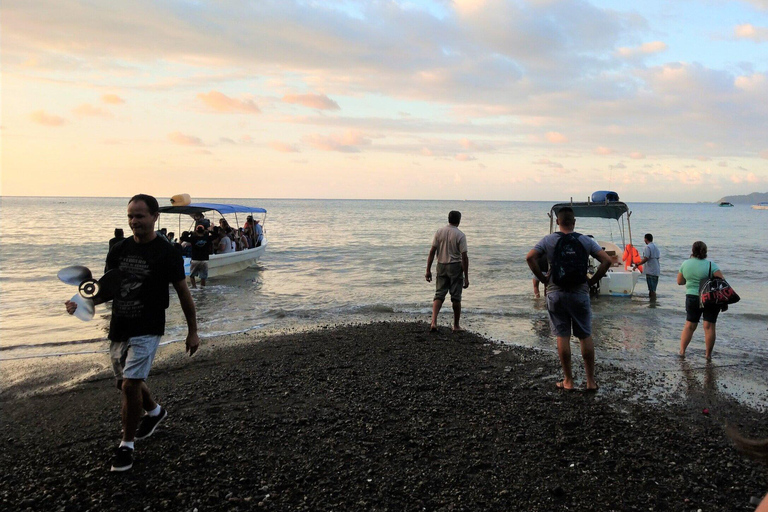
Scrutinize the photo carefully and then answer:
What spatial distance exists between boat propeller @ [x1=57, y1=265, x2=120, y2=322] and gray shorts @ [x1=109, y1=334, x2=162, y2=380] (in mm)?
393

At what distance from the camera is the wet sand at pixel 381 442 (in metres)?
3.66

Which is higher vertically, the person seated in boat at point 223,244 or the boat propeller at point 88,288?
the boat propeller at point 88,288

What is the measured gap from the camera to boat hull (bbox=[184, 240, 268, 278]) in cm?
1734

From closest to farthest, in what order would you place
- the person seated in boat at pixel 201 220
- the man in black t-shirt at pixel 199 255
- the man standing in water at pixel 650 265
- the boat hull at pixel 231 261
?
the man standing in water at pixel 650 265
the man in black t-shirt at pixel 199 255
the boat hull at pixel 231 261
the person seated in boat at pixel 201 220

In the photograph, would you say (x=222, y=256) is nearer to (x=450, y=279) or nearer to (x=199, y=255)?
(x=199, y=255)

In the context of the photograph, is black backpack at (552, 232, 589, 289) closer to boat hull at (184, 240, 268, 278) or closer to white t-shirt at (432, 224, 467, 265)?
white t-shirt at (432, 224, 467, 265)

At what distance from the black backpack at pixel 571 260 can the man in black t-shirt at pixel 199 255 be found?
40.9 feet

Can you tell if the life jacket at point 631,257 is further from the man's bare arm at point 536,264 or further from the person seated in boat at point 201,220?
the person seated in boat at point 201,220

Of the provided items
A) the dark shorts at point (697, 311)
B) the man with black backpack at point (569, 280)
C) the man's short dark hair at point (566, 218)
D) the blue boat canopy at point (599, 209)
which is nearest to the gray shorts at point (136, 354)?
the man with black backpack at point (569, 280)

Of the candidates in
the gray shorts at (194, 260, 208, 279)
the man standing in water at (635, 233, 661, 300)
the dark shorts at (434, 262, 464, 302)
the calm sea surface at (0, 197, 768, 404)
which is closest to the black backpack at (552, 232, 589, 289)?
the calm sea surface at (0, 197, 768, 404)

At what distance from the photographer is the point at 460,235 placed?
8.77 meters

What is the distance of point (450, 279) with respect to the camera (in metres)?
8.83

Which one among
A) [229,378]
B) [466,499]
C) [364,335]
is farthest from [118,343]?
[364,335]

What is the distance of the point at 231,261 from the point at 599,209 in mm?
12263
